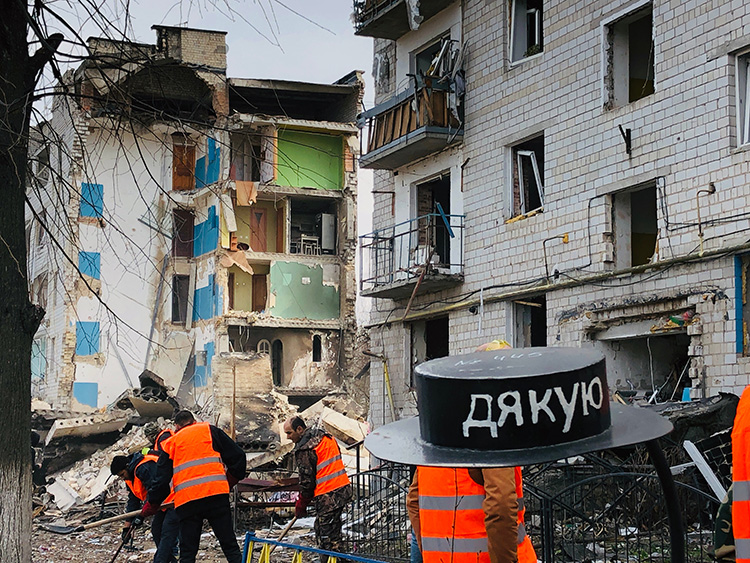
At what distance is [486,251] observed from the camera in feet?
61.4

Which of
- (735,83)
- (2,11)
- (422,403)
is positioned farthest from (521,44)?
(422,403)

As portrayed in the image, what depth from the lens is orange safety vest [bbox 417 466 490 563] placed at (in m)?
4.59

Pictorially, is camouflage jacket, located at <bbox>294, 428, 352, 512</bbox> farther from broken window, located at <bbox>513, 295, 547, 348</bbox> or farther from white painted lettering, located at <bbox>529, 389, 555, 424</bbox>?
white painted lettering, located at <bbox>529, 389, 555, 424</bbox>

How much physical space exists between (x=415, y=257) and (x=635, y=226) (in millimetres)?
5031

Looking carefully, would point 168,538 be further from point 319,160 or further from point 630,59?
point 319,160

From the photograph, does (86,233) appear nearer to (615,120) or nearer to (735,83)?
(615,120)

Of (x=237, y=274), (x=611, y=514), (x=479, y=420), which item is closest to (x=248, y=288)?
(x=237, y=274)

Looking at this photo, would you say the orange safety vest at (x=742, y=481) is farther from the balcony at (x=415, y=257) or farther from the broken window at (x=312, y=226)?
the broken window at (x=312, y=226)

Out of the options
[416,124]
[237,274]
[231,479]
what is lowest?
[231,479]

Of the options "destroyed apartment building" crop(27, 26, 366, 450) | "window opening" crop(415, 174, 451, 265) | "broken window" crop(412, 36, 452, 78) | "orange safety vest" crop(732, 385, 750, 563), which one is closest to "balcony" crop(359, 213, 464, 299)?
"window opening" crop(415, 174, 451, 265)

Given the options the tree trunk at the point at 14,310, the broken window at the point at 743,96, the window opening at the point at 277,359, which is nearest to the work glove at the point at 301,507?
the tree trunk at the point at 14,310

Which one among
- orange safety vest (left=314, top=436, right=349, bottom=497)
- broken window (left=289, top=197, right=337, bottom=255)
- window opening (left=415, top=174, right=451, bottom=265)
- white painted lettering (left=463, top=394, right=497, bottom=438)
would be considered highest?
broken window (left=289, top=197, right=337, bottom=255)

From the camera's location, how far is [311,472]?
1074 centimetres

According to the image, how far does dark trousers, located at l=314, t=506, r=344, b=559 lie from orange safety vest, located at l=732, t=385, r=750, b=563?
26.1 feet
